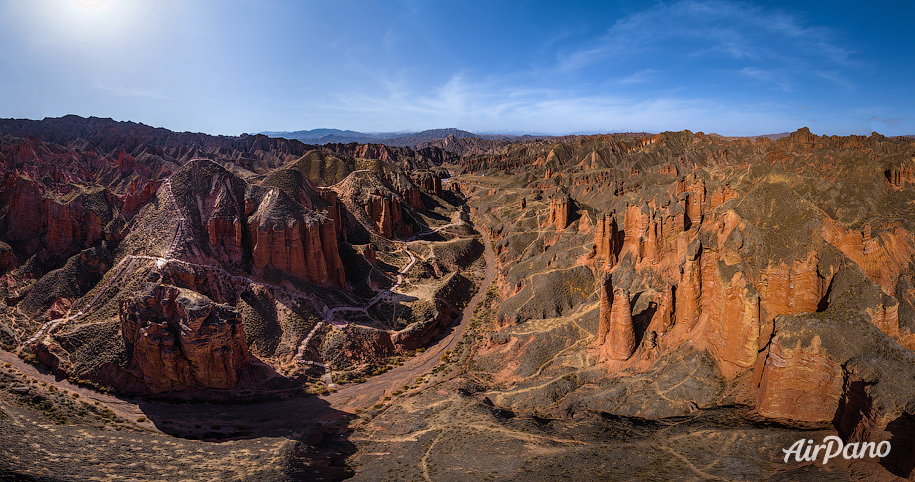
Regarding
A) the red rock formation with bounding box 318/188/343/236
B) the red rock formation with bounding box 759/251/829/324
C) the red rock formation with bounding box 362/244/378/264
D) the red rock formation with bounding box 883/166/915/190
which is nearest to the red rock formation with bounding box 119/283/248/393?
the red rock formation with bounding box 362/244/378/264

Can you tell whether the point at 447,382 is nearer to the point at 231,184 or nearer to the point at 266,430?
the point at 266,430

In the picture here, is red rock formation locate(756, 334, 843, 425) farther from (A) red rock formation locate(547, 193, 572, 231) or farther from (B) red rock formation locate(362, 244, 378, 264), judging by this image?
(B) red rock formation locate(362, 244, 378, 264)

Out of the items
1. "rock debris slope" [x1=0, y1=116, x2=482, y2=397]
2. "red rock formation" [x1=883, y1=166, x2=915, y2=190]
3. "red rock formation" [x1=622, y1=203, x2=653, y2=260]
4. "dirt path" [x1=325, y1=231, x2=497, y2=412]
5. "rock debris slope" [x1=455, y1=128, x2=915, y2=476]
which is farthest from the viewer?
"red rock formation" [x1=883, y1=166, x2=915, y2=190]

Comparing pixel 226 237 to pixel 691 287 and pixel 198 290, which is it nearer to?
pixel 198 290

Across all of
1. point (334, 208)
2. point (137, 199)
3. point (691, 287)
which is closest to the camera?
point (691, 287)

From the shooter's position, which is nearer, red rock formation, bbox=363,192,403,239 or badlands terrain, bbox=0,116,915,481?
badlands terrain, bbox=0,116,915,481

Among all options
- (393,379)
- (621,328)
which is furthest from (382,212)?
(621,328)
